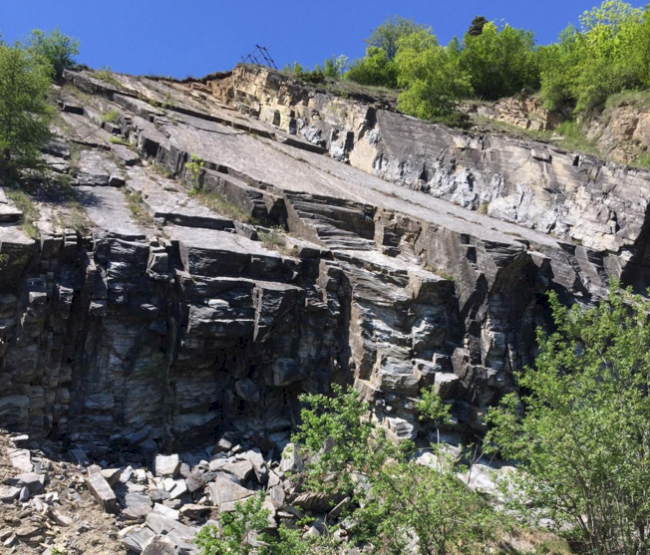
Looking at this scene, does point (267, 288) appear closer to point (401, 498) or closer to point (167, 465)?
point (167, 465)

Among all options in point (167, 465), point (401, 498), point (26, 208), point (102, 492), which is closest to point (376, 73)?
point (26, 208)

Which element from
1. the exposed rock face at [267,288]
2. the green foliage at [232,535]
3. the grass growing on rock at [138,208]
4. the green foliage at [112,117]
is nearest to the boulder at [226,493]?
the exposed rock face at [267,288]

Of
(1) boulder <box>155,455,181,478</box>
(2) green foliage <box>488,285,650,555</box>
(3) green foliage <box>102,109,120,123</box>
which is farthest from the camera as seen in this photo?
(3) green foliage <box>102,109,120,123</box>

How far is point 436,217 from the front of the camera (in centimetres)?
1758

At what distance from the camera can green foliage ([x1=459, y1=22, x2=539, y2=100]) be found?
3350cm

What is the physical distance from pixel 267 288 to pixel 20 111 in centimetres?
821

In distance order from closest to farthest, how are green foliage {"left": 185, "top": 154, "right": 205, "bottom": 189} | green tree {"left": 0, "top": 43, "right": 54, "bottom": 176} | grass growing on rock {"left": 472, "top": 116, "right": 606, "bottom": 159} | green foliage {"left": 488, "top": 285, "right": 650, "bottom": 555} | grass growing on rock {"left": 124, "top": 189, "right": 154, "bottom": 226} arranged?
green foliage {"left": 488, "top": 285, "right": 650, "bottom": 555}
green tree {"left": 0, "top": 43, "right": 54, "bottom": 176}
grass growing on rock {"left": 124, "top": 189, "right": 154, "bottom": 226}
green foliage {"left": 185, "top": 154, "right": 205, "bottom": 189}
grass growing on rock {"left": 472, "top": 116, "right": 606, "bottom": 159}

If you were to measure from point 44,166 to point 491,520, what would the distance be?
47.2 ft

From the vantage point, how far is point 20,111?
15.0 m

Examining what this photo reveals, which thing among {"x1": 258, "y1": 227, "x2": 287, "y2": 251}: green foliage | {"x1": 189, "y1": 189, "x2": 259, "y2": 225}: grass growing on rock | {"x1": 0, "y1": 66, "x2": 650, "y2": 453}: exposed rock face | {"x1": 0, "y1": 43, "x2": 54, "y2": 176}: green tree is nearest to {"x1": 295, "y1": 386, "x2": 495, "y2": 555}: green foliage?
{"x1": 0, "y1": 66, "x2": 650, "y2": 453}: exposed rock face

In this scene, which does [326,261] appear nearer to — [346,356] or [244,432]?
[346,356]

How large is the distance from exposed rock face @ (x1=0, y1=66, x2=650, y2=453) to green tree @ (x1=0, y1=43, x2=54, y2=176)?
1574 millimetres

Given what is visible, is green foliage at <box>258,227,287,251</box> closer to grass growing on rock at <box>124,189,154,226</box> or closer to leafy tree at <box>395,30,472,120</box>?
grass growing on rock at <box>124,189,154,226</box>

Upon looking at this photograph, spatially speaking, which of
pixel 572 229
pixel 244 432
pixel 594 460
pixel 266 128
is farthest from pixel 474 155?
pixel 594 460
